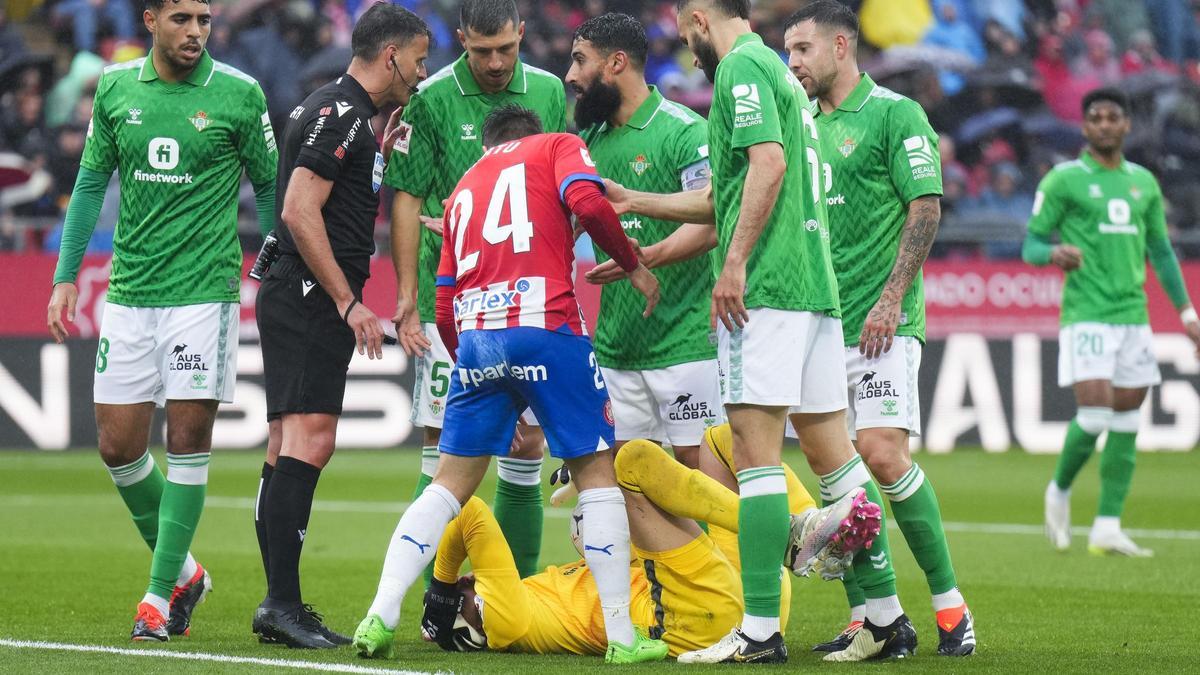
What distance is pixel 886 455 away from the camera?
630 cm

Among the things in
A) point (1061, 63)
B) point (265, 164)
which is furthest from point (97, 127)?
point (1061, 63)

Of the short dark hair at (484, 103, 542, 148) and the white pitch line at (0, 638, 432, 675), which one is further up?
the short dark hair at (484, 103, 542, 148)

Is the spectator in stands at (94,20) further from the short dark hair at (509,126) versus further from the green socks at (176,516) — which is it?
the short dark hair at (509,126)

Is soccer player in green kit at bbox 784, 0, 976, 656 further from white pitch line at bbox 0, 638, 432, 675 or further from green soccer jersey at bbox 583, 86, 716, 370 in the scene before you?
white pitch line at bbox 0, 638, 432, 675

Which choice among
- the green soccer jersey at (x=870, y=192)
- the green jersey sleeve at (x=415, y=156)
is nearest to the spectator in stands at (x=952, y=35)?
the green soccer jersey at (x=870, y=192)

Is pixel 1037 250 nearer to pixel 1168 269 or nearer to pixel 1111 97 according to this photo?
pixel 1168 269

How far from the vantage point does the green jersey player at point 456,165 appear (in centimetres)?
674

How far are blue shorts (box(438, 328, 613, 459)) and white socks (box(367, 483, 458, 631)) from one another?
21 centimetres

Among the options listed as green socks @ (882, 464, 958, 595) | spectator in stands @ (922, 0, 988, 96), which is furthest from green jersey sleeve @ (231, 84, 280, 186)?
spectator in stands @ (922, 0, 988, 96)

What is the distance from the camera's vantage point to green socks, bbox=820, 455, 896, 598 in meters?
5.89

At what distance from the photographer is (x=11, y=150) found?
56.6 ft

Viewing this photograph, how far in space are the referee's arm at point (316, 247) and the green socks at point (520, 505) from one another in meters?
1.26

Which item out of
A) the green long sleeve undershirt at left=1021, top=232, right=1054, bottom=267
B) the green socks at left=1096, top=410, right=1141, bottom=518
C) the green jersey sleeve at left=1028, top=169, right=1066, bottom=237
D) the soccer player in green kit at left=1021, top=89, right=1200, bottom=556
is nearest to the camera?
the green socks at left=1096, top=410, right=1141, bottom=518

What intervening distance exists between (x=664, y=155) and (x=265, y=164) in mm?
1714
